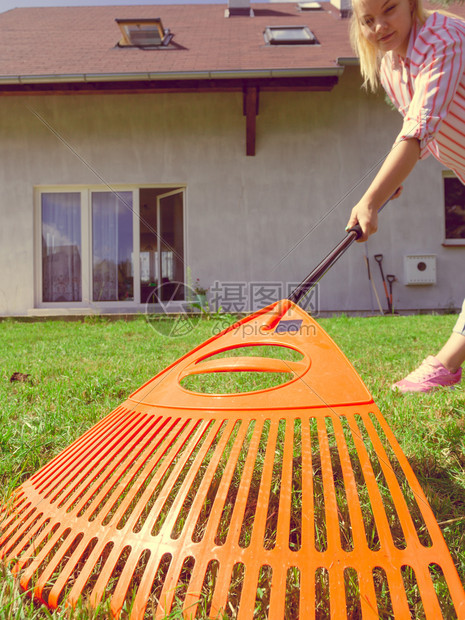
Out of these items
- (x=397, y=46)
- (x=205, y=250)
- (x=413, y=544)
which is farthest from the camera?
(x=205, y=250)

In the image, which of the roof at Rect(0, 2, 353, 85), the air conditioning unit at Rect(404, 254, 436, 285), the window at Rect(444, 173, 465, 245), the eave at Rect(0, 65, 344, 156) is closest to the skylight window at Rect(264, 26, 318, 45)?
the roof at Rect(0, 2, 353, 85)

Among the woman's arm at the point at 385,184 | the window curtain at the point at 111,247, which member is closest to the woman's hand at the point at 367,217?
the woman's arm at the point at 385,184

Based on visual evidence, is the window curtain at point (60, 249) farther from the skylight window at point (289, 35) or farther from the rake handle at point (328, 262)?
the rake handle at point (328, 262)

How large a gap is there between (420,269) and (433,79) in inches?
208

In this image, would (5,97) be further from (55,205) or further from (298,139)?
(298,139)

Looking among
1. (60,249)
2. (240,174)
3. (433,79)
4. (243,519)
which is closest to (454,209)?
(240,174)

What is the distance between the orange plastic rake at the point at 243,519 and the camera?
0.63 meters

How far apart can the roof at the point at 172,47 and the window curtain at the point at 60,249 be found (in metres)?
1.55

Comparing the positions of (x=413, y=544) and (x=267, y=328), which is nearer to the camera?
(x=413, y=544)

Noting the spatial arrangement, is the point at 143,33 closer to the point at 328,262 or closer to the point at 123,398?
the point at 123,398

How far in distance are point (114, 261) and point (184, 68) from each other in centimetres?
267

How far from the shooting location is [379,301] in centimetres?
606

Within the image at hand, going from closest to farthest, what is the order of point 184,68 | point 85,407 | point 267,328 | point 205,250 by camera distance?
point 267,328 → point 85,407 → point 184,68 → point 205,250

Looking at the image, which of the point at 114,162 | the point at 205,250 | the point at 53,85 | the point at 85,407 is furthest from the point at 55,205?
the point at 85,407
